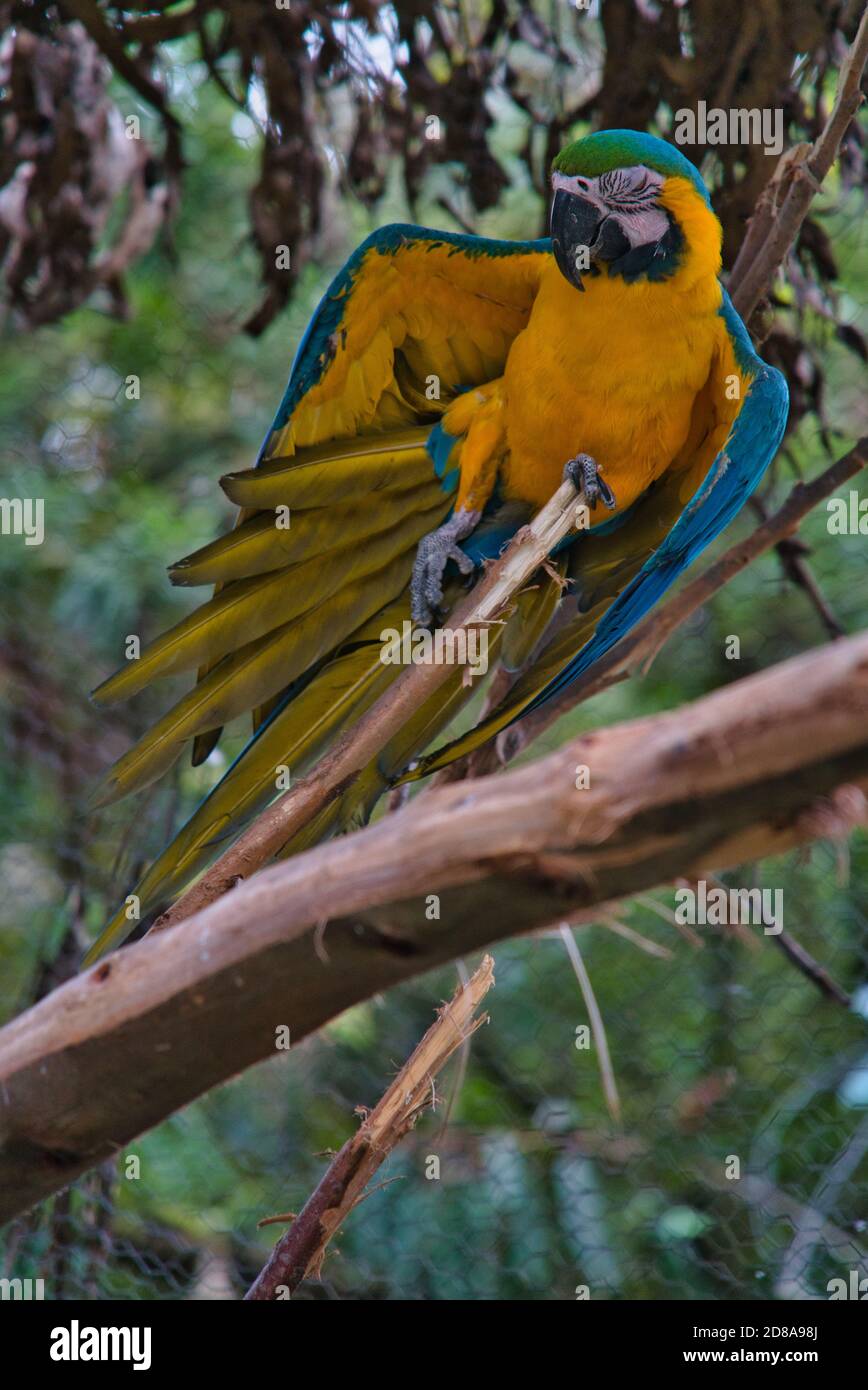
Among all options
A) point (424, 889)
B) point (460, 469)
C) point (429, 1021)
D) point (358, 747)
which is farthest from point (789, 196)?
point (429, 1021)

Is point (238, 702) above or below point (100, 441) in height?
below

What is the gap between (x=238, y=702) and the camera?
124 cm

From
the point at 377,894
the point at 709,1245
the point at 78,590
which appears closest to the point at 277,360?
the point at 78,590

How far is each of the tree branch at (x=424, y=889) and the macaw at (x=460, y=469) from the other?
429 millimetres

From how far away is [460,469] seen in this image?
1350 millimetres

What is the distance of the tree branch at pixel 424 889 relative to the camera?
1.66 ft

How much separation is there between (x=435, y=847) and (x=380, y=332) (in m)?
0.91

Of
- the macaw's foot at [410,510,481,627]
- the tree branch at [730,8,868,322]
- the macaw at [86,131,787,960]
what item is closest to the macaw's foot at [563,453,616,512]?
the macaw at [86,131,787,960]

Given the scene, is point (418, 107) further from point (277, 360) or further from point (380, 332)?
point (277, 360)

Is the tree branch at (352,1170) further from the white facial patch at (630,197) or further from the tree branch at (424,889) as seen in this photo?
the white facial patch at (630,197)

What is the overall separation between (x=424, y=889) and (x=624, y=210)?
0.87 m

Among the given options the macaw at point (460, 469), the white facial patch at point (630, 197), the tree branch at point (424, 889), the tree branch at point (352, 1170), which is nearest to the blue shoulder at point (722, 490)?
the macaw at point (460, 469)

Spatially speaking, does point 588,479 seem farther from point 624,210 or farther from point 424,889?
point 424,889

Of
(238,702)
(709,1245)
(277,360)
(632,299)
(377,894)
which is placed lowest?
(709,1245)
